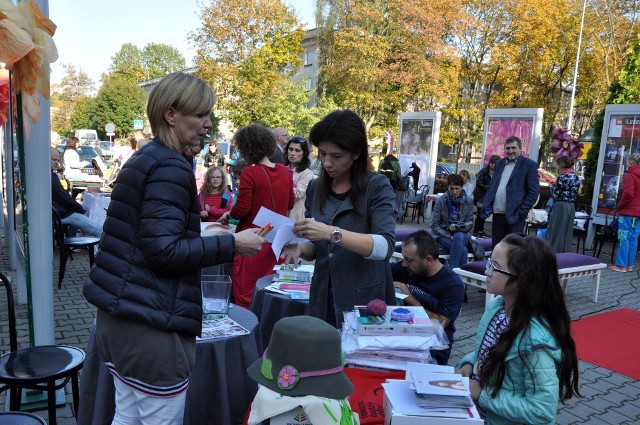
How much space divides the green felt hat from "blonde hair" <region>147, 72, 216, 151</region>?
2.35 feet

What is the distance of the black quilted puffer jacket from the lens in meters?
1.51

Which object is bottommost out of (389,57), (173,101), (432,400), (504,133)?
(432,400)

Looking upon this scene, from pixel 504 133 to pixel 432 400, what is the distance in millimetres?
10549

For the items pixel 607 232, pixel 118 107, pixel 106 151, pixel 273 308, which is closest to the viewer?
pixel 273 308

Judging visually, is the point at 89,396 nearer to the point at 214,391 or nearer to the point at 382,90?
the point at 214,391

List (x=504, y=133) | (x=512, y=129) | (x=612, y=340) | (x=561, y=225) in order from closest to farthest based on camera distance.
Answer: (x=612, y=340) < (x=561, y=225) < (x=512, y=129) < (x=504, y=133)

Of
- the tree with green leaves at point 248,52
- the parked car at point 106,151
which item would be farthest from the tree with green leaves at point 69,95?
the tree with green leaves at point 248,52

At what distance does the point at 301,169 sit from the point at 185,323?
4734 mm

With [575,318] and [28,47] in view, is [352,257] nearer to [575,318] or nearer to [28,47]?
[28,47]

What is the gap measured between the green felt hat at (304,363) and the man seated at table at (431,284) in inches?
83.0

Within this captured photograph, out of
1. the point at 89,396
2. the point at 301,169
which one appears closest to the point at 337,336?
the point at 89,396

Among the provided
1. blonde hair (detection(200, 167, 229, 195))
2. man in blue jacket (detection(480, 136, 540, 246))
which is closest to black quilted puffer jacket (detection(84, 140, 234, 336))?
blonde hair (detection(200, 167, 229, 195))

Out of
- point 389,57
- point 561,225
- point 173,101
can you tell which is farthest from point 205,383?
point 389,57

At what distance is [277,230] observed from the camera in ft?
7.24
